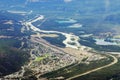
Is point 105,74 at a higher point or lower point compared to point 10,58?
lower

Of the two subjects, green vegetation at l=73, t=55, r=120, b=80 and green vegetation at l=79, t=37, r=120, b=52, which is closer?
green vegetation at l=73, t=55, r=120, b=80

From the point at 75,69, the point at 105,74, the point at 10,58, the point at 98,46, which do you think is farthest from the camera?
the point at 98,46

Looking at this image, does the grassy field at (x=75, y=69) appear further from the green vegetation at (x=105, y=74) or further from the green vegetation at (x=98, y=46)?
the green vegetation at (x=98, y=46)

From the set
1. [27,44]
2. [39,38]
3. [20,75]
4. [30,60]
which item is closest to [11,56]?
[30,60]

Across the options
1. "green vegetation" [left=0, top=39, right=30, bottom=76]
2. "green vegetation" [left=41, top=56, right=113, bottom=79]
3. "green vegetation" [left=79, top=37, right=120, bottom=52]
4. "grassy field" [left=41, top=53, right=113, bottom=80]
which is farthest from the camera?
"green vegetation" [left=79, top=37, right=120, bottom=52]

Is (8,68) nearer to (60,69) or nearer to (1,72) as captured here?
(1,72)

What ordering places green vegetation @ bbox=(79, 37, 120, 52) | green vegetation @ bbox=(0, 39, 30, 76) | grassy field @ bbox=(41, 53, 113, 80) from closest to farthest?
grassy field @ bbox=(41, 53, 113, 80), green vegetation @ bbox=(0, 39, 30, 76), green vegetation @ bbox=(79, 37, 120, 52)

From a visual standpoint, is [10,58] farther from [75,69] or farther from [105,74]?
[105,74]

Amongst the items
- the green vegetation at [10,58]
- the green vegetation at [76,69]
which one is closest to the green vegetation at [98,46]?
the green vegetation at [76,69]

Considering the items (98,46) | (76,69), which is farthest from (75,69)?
(98,46)

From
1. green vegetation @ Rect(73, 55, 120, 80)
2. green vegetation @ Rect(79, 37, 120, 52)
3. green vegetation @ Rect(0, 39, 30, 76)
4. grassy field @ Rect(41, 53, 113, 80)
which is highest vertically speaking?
green vegetation @ Rect(0, 39, 30, 76)

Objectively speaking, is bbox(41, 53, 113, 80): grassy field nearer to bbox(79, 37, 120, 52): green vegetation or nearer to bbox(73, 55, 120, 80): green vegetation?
bbox(73, 55, 120, 80): green vegetation

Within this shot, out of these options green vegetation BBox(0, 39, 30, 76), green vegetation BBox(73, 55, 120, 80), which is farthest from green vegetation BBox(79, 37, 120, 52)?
green vegetation BBox(73, 55, 120, 80)
